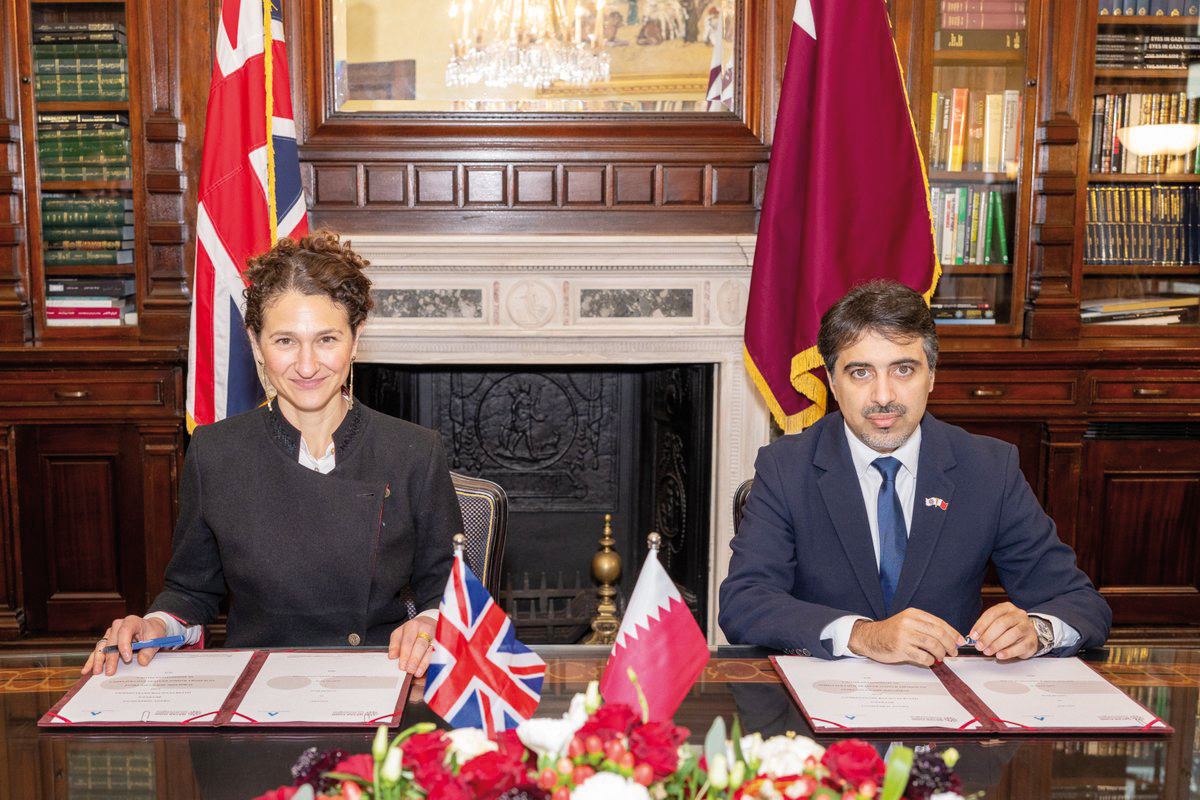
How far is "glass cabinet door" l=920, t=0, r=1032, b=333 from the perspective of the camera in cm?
351

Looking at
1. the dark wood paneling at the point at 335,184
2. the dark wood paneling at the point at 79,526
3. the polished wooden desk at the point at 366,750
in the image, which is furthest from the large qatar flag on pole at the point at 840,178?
the dark wood paneling at the point at 79,526

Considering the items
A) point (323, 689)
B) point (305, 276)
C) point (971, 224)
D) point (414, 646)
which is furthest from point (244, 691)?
point (971, 224)

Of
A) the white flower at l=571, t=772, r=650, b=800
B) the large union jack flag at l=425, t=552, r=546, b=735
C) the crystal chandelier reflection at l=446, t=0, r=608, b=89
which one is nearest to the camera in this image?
the white flower at l=571, t=772, r=650, b=800

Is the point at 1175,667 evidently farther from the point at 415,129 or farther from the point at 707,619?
the point at 415,129

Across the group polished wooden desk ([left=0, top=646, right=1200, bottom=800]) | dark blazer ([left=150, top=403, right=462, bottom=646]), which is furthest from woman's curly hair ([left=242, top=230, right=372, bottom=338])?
polished wooden desk ([left=0, top=646, right=1200, bottom=800])

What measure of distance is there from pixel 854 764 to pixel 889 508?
995 mm

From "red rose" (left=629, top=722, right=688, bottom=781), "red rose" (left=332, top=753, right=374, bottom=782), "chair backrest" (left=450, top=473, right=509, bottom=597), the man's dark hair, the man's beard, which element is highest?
the man's dark hair

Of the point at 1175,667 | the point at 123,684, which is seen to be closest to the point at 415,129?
the point at 123,684

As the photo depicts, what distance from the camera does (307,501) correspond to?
1705 mm

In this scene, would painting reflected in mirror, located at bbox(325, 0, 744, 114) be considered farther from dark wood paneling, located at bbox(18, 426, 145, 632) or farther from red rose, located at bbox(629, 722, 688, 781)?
red rose, located at bbox(629, 722, 688, 781)

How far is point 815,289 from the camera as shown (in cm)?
290

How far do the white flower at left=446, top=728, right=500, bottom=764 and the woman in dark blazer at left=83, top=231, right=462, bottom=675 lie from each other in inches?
32.2

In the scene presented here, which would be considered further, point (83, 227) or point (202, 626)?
point (83, 227)

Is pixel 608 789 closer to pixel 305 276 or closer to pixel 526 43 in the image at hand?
pixel 305 276
